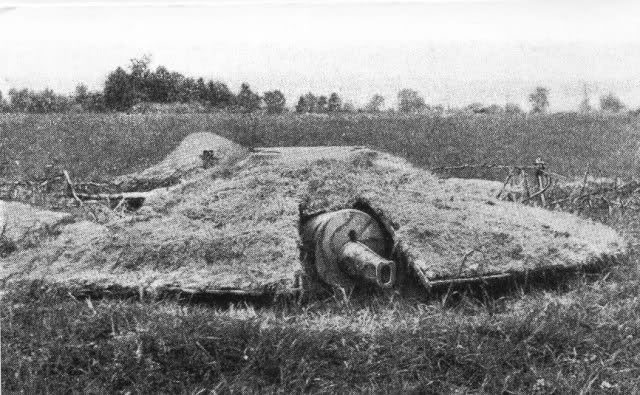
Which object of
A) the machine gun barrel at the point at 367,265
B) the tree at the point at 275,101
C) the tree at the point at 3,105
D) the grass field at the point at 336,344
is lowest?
the grass field at the point at 336,344

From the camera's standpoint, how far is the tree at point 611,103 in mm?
6590

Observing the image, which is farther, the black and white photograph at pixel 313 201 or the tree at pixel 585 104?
the tree at pixel 585 104

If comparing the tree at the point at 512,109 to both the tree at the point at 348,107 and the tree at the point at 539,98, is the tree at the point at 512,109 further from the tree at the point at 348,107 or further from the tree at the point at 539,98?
the tree at the point at 348,107

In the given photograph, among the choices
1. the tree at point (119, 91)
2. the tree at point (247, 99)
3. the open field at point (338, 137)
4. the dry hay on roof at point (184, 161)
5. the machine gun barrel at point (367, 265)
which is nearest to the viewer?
the machine gun barrel at point (367, 265)

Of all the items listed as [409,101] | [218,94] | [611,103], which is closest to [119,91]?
[218,94]

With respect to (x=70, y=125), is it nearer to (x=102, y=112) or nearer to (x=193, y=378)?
(x=102, y=112)

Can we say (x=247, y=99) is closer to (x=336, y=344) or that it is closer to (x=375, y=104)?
(x=375, y=104)

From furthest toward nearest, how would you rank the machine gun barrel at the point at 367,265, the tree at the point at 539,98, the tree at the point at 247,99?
the tree at the point at 539,98 < the tree at the point at 247,99 < the machine gun barrel at the point at 367,265

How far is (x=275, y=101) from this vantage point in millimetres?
6816

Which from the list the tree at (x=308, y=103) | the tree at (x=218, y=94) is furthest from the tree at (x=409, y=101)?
the tree at (x=218, y=94)

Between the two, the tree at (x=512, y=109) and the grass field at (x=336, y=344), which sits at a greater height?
the tree at (x=512, y=109)

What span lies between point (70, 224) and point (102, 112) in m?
1.12

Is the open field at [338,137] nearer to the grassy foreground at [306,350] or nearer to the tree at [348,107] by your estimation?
the tree at [348,107]

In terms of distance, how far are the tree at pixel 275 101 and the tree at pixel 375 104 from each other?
31.4 inches
